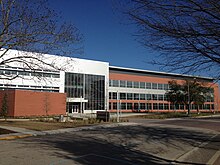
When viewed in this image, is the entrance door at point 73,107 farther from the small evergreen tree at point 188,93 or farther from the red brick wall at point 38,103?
the small evergreen tree at point 188,93

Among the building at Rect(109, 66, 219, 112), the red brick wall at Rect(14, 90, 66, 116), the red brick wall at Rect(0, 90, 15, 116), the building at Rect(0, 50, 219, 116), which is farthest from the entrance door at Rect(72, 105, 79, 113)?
the red brick wall at Rect(0, 90, 15, 116)

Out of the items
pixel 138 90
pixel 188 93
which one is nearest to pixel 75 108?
pixel 138 90

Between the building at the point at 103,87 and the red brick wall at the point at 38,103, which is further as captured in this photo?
the building at the point at 103,87

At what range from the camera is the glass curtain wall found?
5997 cm

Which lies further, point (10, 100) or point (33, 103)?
point (33, 103)

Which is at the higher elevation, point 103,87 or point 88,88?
point 103,87

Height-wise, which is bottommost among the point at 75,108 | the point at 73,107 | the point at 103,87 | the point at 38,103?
the point at 75,108

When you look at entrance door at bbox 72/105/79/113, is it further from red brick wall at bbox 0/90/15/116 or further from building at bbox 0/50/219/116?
red brick wall at bbox 0/90/15/116

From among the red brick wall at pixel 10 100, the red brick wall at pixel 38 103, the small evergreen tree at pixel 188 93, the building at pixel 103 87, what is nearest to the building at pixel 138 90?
the building at pixel 103 87

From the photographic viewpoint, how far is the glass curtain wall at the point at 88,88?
5997cm

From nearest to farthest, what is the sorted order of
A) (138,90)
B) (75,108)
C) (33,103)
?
(33,103), (75,108), (138,90)

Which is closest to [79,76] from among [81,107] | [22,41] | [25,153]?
[81,107]

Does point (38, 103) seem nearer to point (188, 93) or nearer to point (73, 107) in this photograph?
point (73, 107)

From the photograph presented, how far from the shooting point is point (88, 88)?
64.0 m
